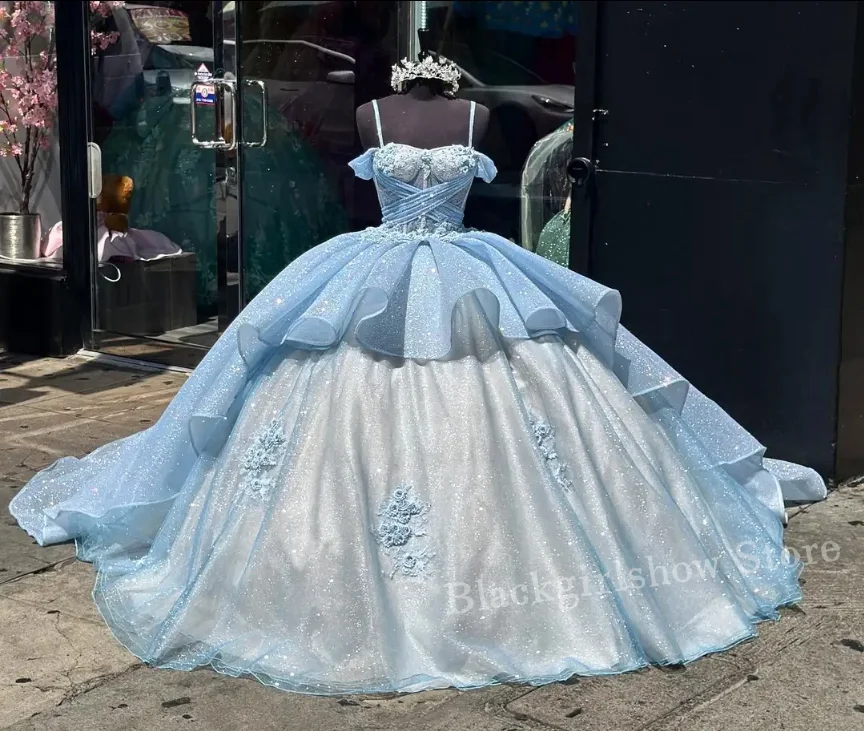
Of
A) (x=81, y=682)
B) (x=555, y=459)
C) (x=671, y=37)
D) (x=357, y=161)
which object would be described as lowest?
(x=81, y=682)

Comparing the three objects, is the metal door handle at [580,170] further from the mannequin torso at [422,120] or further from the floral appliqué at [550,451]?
the floral appliqué at [550,451]

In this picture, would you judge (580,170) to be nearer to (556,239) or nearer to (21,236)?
→ (556,239)

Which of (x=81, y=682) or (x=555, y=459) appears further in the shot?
(x=555, y=459)

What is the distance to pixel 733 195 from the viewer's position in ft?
17.3

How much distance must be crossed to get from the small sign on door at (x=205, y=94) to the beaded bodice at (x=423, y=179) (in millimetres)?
2829

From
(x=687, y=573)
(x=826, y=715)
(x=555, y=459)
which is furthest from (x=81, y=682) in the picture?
(x=826, y=715)

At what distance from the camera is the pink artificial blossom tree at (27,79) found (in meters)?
7.70

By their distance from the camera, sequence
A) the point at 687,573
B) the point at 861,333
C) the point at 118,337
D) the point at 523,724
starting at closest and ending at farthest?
the point at 523,724 < the point at 687,573 < the point at 861,333 < the point at 118,337

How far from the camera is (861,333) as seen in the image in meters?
5.18

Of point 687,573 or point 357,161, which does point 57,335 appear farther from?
point 687,573

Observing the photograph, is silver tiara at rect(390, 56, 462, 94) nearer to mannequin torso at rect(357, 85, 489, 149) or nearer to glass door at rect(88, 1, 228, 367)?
mannequin torso at rect(357, 85, 489, 149)

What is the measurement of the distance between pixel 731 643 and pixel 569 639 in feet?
1.63

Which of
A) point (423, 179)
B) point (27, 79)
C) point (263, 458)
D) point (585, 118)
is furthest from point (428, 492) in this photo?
point (27, 79)

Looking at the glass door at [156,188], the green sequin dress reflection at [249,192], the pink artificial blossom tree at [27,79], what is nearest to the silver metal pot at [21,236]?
the pink artificial blossom tree at [27,79]
